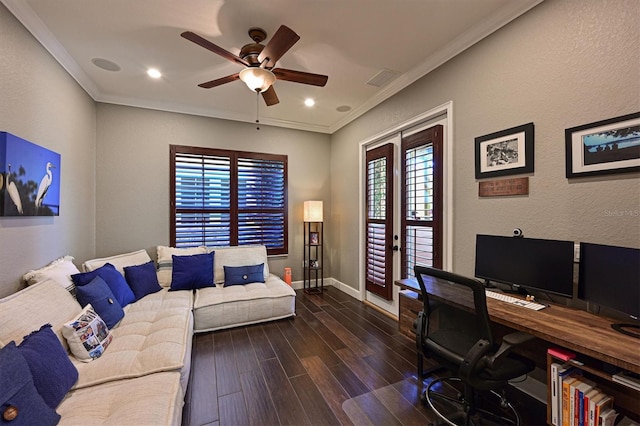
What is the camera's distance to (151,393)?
1.45m

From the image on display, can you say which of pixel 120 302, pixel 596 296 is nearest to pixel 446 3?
pixel 596 296

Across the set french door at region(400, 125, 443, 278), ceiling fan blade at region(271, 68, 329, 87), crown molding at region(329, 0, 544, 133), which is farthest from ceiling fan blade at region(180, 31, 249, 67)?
french door at region(400, 125, 443, 278)

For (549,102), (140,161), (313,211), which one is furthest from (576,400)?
(140,161)

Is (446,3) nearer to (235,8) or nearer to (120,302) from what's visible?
(235,8)

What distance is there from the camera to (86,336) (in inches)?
70.1

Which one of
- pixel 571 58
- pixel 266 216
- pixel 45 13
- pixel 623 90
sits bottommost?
pixel 266 216

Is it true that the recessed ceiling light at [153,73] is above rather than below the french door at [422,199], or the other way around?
above

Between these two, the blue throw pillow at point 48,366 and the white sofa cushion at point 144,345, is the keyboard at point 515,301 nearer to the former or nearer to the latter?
the white sofa cushion at point 144,345

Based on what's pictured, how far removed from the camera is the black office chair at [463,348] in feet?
4.78

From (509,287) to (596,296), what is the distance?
1.92 ft

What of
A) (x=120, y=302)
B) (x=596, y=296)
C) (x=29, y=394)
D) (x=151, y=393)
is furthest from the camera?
(x=120, y=302)

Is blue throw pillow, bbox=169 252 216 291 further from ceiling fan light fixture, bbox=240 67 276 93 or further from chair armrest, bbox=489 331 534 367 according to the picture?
chair armrest, bbox=489 331 534 367

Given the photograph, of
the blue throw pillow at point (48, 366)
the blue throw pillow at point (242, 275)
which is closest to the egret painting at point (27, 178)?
the blue throw pillow at point (48, 366)

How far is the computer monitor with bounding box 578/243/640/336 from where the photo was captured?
4.52 feet
